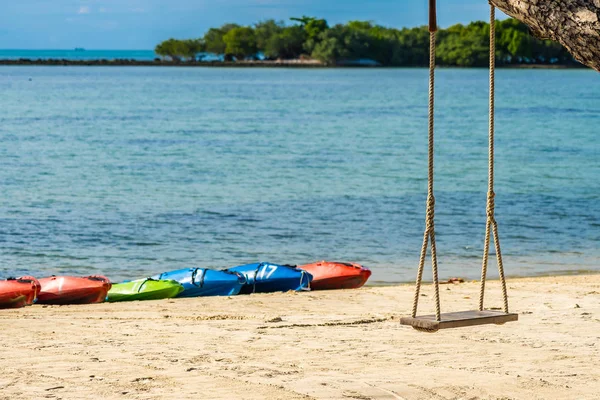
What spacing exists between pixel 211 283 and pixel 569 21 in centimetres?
768

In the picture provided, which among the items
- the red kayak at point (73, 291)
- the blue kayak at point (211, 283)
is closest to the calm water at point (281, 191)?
the blue kayak at point (211, 283)

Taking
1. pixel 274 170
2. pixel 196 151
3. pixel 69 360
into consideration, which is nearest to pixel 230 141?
pixel 196 151

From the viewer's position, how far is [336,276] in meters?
12.4

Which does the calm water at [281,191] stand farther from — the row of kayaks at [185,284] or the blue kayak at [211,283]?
the blue kayak at [211,283]

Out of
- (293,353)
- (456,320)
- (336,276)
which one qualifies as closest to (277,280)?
(336,276)

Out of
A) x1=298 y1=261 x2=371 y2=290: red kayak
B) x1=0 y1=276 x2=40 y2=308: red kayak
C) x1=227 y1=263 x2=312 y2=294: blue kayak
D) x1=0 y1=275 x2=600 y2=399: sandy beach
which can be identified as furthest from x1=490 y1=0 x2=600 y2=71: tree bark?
x1=0 y1=276 x2=40 y2=308: red kayak

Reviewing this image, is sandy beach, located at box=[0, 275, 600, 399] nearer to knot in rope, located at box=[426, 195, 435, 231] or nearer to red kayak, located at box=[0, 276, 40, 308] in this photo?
red kayak, located at box=[0, 276, 40, 308]

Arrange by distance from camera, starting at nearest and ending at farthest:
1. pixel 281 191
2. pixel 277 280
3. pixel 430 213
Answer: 1. pixel 430 213
2. pixel 277 280
3. pixel 281 191

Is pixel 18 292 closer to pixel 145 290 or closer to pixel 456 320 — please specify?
pixel 145 290

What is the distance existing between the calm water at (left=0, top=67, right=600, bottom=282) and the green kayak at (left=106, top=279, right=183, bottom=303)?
315 centimetres

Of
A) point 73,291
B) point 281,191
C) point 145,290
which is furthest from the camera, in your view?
point 281,191

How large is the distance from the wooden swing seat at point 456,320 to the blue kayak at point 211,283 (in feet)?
18.7

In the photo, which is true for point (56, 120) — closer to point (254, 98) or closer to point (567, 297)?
point (254, 98)

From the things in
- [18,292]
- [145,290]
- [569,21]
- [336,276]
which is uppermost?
[569,21]
